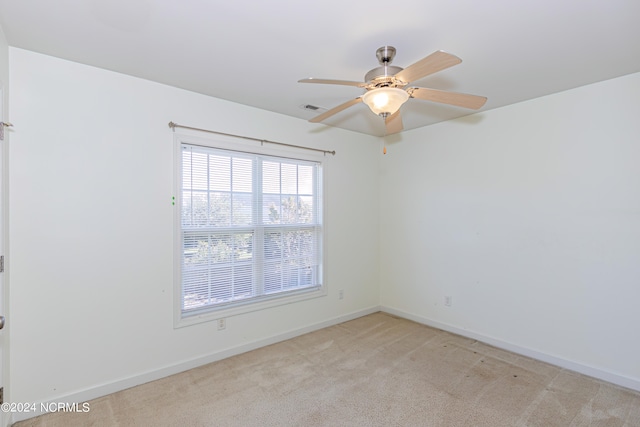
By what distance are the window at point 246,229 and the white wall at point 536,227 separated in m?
1.38

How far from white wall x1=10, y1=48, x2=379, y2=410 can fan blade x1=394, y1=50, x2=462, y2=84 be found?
187cm

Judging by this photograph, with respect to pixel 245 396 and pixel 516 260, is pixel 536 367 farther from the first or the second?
pixel 245 396

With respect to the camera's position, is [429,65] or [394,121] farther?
[394,121]

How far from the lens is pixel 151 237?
2.56m

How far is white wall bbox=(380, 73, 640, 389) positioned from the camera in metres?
2.51

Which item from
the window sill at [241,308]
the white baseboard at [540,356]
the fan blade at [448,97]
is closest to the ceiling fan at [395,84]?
the fan blade at [448,97]

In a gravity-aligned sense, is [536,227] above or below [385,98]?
below

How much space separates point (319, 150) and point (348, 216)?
0.94 metres

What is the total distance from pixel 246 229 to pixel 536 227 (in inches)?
113

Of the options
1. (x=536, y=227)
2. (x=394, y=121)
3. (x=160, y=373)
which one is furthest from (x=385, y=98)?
(x=160, y=373)

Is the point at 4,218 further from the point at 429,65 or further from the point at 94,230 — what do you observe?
the point at 429,65

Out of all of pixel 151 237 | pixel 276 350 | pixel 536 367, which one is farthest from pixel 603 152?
pixel 151 237

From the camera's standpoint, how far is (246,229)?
3.15 metres

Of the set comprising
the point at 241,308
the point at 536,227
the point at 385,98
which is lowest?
the point at 241,308
